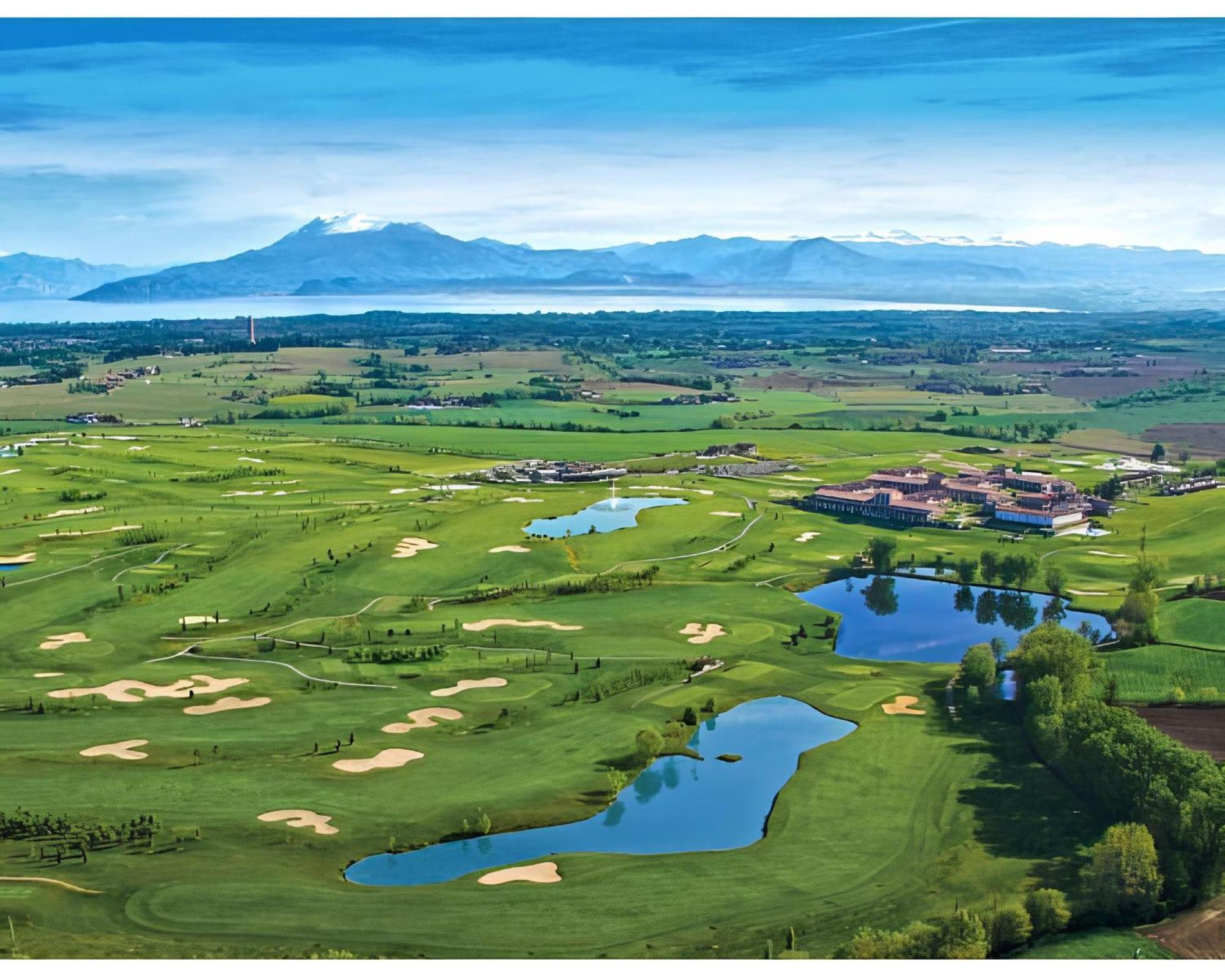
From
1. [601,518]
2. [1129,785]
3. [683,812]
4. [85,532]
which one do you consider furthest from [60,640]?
[1129,785]

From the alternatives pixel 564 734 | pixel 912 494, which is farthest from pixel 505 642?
pixel 912 494

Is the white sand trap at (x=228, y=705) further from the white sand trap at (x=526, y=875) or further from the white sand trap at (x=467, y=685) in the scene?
the white sand trap at (x=526, y=875)

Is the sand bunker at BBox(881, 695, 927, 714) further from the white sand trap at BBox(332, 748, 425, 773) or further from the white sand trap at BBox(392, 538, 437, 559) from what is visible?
the white sand trap at BBox(392, 538, 437, 559)

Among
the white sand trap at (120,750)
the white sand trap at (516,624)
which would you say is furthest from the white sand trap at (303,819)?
the white sand trap at (516,624)

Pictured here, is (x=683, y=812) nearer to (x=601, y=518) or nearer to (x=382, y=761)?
(x=382, y=761)

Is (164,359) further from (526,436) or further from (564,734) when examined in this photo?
(564,734)

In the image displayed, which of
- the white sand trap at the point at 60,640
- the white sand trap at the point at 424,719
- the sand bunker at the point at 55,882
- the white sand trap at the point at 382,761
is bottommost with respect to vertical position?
the sand bunker at the point at 55,882
